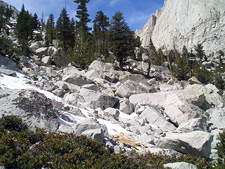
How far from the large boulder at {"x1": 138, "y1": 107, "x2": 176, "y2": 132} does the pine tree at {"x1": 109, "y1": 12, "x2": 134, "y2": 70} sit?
14.0m

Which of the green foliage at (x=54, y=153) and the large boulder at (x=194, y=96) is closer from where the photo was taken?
the green foliage at (x=54, y=153)

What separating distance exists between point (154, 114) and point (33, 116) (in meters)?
7.11

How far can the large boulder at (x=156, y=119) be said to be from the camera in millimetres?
9553

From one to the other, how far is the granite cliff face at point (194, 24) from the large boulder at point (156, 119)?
39494 millimetres

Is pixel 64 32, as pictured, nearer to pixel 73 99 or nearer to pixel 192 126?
pixel 73 99

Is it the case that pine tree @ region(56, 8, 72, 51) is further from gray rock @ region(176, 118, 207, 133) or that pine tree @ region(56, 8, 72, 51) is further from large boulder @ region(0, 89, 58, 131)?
gray rock @ region(176, 118, 207, 133)

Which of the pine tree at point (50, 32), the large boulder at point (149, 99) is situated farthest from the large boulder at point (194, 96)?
the pine tree at point (50, 32)

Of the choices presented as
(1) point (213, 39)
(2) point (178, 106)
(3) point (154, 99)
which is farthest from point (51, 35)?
(1) point (213, 39)

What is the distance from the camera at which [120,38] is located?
23.5 metres

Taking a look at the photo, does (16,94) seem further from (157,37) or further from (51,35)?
(157,37)

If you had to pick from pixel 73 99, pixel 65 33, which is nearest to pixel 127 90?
pixel 73 99

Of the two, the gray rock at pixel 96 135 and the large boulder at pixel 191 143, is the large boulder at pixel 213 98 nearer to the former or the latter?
the large boulder at pixel 191 143

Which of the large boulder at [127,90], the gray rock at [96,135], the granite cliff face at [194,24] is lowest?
the gray rock at [96,135]

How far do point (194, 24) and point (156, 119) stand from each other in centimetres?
6759
